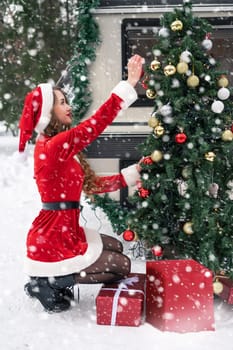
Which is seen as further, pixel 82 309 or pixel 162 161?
pixel 162 161

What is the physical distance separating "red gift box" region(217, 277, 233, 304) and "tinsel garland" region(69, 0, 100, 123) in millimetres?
3586

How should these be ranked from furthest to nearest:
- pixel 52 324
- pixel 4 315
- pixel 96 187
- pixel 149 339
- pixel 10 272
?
pixel 10 272
pixel 96 187
pixel 4 315
pixel 52 324
pixel 149 339

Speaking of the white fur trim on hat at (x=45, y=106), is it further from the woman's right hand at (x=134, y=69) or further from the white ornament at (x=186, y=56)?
the white ornament at (x=186, y=56)

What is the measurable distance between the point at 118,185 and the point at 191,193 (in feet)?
2.50

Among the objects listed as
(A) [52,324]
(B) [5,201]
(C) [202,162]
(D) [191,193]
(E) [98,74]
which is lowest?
(B) [5,201]

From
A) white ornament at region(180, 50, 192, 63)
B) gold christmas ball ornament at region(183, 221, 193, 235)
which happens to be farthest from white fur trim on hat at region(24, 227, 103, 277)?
white ornament at region(180, 50, 192, 63)

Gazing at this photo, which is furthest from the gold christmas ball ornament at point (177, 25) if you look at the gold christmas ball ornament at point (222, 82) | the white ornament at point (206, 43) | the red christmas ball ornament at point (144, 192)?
the red christmas ball ornament at point (144, 192)

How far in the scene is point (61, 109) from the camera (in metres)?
4.61

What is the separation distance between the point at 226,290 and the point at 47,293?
1.79 metres

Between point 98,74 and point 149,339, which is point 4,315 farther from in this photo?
point 98,74

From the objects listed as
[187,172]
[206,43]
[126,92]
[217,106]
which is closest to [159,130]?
[187,172]

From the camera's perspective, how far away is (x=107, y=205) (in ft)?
24.5

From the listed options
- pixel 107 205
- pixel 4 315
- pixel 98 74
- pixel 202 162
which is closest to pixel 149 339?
pixel 4 315

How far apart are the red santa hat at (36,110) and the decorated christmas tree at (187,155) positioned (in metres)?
1.16
